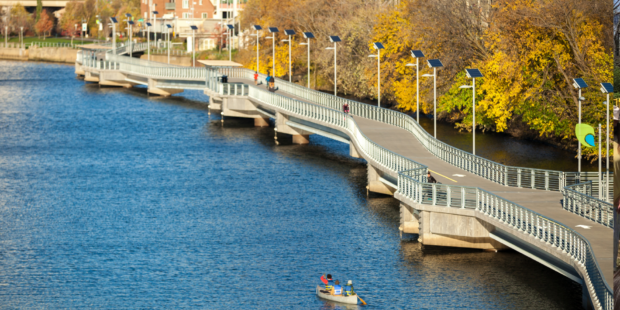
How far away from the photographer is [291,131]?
3135 inches

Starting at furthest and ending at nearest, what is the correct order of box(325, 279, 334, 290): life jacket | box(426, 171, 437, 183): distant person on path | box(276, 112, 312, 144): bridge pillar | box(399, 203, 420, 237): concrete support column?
box(276, 112, 312, 144): bridge pillar, box(399, 203, 420, 237): concrete support column, box(426, 171, 437, 183): distant person on path, box(325, 279, 334, 290): life jacket

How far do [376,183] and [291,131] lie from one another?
2363cm

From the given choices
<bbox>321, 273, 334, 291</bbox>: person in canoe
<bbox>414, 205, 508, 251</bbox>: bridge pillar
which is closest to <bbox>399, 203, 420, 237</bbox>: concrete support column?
<bbox>414, 205, 508, 251</bbox>: bridge pillar

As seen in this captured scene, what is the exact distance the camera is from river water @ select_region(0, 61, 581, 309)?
37.1 m

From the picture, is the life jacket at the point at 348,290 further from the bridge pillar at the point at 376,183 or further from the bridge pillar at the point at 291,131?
the bridge pillar at the point at 291,131

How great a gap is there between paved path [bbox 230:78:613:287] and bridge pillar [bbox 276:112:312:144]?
35.4 ft

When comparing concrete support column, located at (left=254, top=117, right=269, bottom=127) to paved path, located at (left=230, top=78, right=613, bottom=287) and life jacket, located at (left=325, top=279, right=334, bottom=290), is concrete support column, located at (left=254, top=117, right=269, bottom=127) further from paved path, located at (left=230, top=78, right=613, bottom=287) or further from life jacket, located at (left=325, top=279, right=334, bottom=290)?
life jacket, located at (left=325, top=279, right=334, bottom=290)

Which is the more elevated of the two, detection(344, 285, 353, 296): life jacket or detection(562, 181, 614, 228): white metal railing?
detection(562, 181, 614, 228): white metal railing

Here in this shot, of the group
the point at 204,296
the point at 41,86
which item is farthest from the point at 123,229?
the point at 41,86

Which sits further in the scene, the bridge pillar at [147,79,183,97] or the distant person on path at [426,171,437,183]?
the bridge pillar at [147,79,183,97]

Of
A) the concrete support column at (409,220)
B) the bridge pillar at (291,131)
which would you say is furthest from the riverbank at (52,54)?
the concrete support column at (409,220)

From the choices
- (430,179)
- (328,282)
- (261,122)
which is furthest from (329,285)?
(261,122)

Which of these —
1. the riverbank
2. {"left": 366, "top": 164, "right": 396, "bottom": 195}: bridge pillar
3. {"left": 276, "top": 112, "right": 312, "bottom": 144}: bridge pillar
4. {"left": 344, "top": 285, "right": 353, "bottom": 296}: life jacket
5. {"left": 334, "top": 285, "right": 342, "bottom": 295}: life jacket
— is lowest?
{"left": 344, "top": 285, "right": 353, "bottom": 296}: life jacket

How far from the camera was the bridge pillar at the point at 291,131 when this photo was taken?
261 feet
